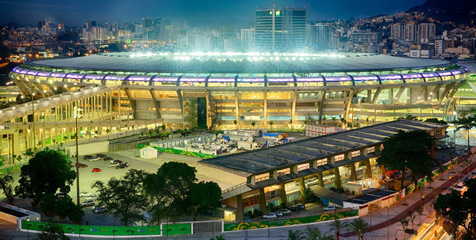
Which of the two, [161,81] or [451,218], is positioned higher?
[161,81]

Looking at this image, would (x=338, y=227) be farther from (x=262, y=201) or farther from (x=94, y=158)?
(x=94, y=158)

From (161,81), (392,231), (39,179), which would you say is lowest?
(392,231)

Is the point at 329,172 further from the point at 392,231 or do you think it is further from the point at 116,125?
the point at 116,125

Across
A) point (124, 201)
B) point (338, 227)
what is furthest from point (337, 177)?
point (124, 201)

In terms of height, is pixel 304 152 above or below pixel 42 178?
above

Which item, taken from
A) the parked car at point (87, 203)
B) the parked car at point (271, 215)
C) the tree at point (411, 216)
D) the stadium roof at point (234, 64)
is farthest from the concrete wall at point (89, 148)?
the tree at point (411, 216)

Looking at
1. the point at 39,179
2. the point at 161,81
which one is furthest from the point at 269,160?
the point at 161,81
